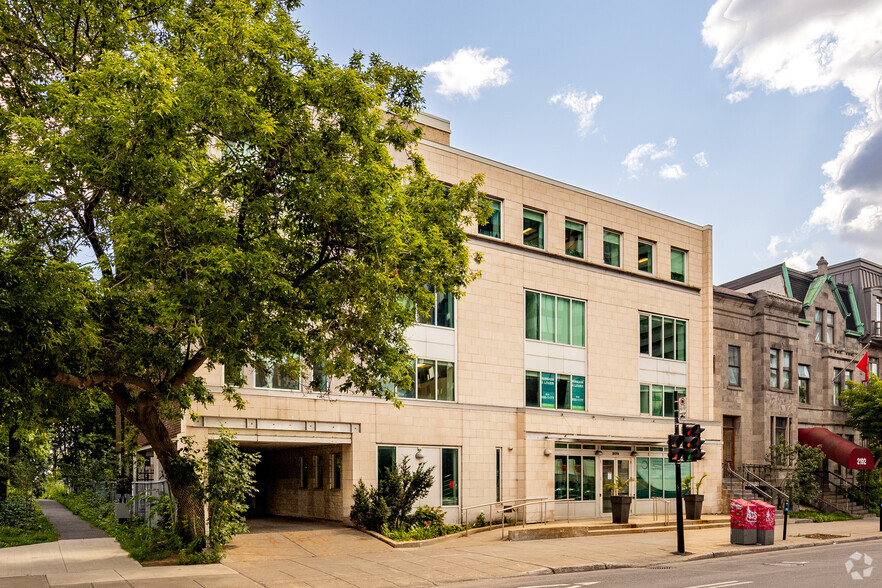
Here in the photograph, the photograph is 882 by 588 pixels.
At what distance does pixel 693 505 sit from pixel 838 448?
12750 mm

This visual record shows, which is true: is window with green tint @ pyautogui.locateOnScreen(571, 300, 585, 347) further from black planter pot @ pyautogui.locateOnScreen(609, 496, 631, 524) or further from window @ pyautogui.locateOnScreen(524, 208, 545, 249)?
black planter pot @ pyautogui.locateOnScreen(609, 496, 631, 524)

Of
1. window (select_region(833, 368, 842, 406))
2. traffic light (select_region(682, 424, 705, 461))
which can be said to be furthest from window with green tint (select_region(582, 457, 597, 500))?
window (select_region(833, 368, 842, 406))

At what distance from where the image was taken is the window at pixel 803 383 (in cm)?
4044

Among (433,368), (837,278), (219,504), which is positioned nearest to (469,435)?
(433,368)

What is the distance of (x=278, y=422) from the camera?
23219 millimetres

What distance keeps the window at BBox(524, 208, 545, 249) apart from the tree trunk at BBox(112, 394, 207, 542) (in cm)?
1585

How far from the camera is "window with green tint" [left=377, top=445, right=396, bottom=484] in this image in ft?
81.7

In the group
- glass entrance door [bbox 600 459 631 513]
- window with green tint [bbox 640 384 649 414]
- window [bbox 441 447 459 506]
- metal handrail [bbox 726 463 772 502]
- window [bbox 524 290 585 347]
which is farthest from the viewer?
metal handrail [bbox 726 463 772 502]

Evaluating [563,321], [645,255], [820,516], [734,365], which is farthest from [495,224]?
[820,516]

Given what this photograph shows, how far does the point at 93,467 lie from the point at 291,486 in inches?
616

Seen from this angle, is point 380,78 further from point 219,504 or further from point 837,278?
point 837,278

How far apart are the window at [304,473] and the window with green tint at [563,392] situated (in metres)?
9.58

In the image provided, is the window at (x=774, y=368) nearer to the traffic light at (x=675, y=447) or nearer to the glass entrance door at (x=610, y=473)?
the glass entrance door at (x=610, y=473)

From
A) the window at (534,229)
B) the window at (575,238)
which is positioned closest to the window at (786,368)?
the window at (575,238)
